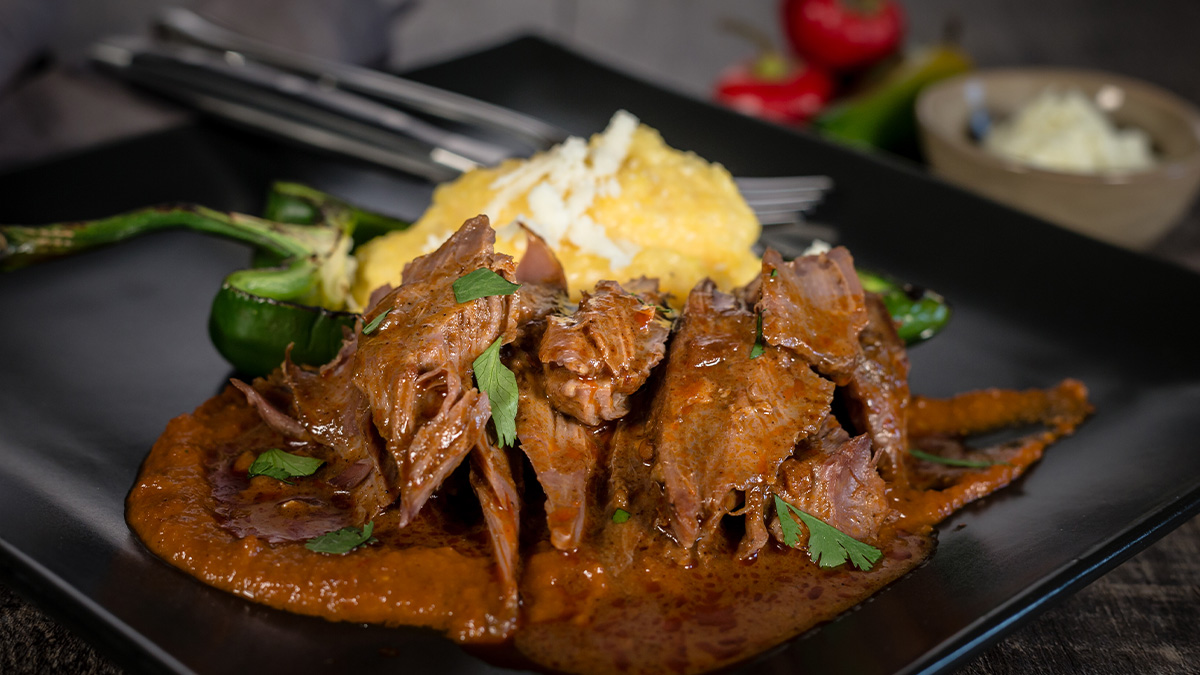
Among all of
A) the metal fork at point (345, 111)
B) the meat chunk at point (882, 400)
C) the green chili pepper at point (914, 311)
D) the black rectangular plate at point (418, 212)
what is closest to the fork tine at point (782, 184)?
the metal fork at point (345, 111)

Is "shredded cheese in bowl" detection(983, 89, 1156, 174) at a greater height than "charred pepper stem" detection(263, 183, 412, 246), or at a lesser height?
greater

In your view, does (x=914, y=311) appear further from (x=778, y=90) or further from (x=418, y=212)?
(x=778, y=90)

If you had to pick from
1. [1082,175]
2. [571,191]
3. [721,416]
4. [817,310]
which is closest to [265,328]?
[571,191]

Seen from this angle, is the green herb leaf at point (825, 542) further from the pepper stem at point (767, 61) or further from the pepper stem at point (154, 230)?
the pepper stem at point (767, 61)

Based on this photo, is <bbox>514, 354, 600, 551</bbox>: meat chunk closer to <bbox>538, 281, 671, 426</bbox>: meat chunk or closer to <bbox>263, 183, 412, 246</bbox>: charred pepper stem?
<bbox>538, 281, 671, 426</bbox>: meat chunk

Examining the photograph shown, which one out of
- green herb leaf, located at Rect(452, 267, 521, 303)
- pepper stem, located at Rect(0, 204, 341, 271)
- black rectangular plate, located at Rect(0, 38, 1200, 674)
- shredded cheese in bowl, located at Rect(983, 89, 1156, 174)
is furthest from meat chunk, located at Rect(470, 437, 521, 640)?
shredded cheese in bowl, located at Rect(983, 89, 1156, 174)

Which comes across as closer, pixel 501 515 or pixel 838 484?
pixel 501 515

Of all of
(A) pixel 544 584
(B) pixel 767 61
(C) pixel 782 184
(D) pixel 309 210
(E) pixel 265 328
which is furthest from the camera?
(B) pixel 767 61
